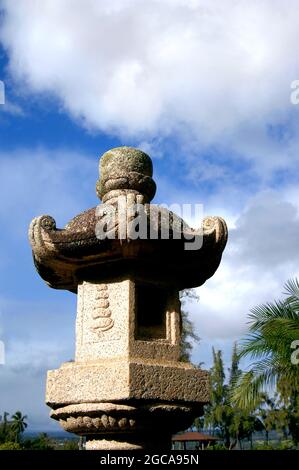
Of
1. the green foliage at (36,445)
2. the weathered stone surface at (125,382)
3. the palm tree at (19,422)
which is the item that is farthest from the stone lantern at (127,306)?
the palm tree at (19,422)

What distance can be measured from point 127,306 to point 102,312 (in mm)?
264

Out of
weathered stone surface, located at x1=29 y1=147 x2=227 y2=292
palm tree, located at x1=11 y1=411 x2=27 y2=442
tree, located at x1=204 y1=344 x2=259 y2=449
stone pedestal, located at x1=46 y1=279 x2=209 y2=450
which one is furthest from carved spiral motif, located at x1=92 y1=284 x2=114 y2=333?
palm tree, located at x1=11 y1=411 x2=27 y2=442

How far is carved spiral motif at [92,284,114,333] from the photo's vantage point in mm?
4609

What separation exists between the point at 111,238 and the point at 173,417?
1634 millimetres

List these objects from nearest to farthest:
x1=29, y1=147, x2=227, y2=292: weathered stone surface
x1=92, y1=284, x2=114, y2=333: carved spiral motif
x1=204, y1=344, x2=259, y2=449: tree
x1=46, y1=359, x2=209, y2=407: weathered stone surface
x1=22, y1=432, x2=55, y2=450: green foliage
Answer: x1=46, y1=359, x2=209, y2=407: weathered stone surface, x1=29, y1=147, x2=227, y2=292: weathered stone surface, x1=92, y1=284, x2=114, y2=333: carved spiral motif, x1=22, y1=432, x2=55, y2=450: green foliage, x1=204, y1=344, x2=259, y2=449: tree

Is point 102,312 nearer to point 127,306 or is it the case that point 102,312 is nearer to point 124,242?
point 127,306

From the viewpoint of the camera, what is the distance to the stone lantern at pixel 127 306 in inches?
167

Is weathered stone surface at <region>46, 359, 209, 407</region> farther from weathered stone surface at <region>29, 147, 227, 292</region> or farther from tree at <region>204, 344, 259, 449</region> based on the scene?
tree at <region>204, 344, 259, 449</region>

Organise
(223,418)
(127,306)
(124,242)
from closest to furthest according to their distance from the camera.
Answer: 1. (124,242)
2. (127,306)
3. (223,418)

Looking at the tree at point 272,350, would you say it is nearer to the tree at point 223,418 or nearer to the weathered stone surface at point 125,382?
the weathered stone surface at point 125,382

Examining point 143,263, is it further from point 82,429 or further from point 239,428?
point 239,428

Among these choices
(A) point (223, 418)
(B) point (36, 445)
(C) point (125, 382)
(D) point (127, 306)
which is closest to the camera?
(C) point (125, 382)

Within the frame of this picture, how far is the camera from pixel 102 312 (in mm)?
4668

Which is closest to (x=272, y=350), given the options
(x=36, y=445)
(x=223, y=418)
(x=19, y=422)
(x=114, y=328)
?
(x=114, y=328)
